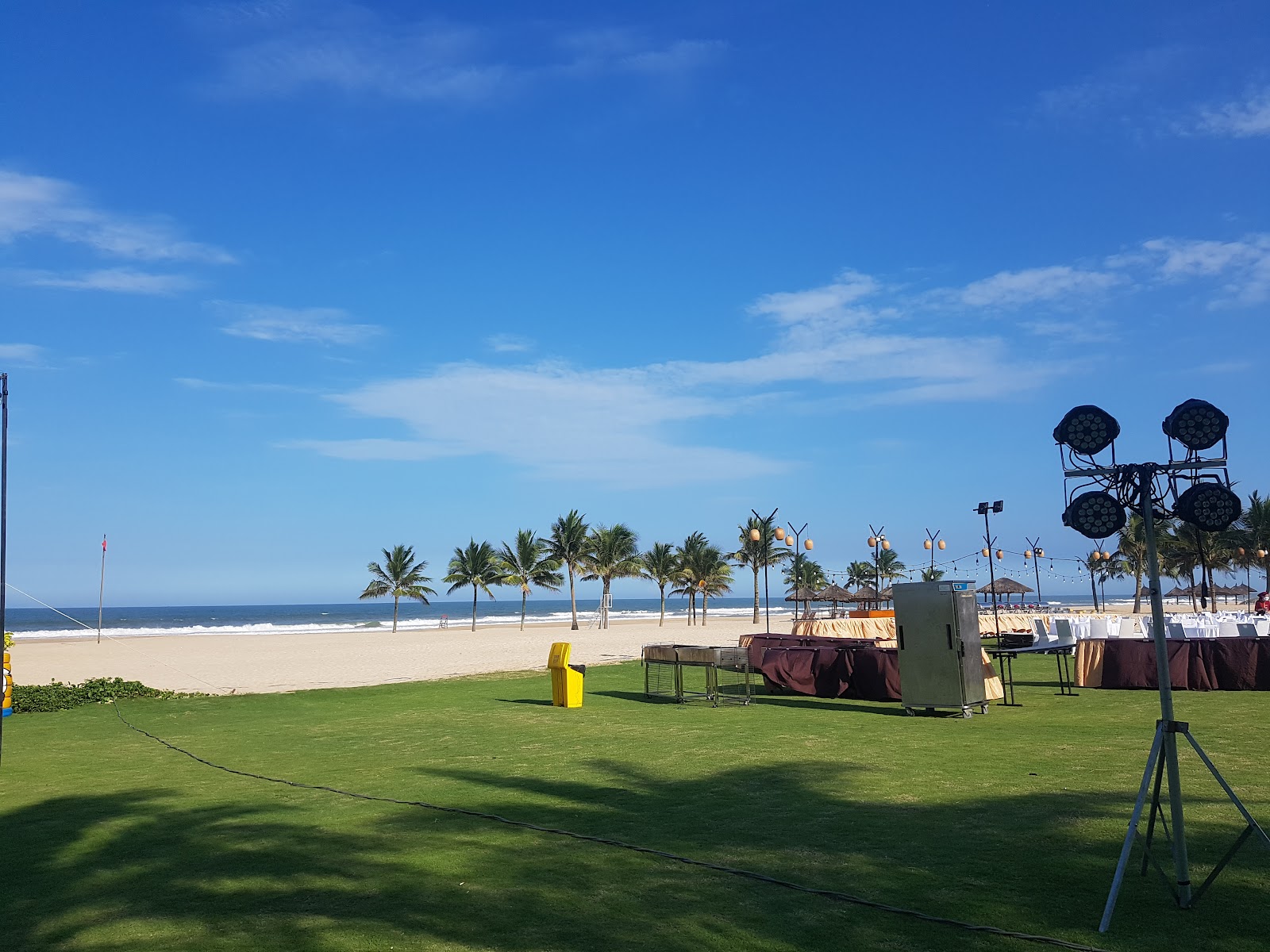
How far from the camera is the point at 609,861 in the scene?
5.55m

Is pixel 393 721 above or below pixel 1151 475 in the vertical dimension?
below

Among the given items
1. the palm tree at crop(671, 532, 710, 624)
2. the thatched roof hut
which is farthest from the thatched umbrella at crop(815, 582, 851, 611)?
the palm tree at crop(671, 532, 710, 624)

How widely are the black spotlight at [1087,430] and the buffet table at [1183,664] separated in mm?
11445

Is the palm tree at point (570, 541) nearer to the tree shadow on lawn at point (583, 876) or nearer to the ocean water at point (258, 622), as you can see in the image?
the ocean water at point (258, 622)

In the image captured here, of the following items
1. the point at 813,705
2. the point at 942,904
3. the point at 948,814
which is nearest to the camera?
the point at 942,904

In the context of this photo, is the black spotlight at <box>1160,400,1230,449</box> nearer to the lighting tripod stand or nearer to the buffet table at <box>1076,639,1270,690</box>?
the lighting tripod stand

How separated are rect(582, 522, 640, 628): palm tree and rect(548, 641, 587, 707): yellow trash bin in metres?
52.0

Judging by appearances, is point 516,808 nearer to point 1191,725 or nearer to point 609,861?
point 609,861

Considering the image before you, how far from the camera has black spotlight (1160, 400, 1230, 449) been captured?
16.4 feet

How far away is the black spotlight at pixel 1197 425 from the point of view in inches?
197

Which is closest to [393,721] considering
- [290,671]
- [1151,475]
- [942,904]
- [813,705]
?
[813,705]

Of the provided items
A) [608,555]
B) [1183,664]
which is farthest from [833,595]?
[1183,664]

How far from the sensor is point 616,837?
6.16 metres

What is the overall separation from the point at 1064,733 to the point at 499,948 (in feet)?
27.2
